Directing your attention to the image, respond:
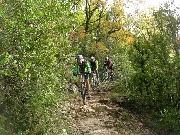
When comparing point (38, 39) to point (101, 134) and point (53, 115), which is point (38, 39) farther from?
point (101, 134)

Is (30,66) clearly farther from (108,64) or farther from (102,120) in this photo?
(108,64)

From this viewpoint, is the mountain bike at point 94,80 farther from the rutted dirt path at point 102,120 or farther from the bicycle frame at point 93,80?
the rutted dirt path at point 102,120

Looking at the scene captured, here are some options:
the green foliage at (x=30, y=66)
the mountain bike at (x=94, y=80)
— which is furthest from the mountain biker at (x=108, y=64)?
the green foliage at (x=30, y=66)

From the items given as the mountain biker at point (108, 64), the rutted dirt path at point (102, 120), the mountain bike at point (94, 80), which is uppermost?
the mountain biker at point (108, 64)

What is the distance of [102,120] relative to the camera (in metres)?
11.1

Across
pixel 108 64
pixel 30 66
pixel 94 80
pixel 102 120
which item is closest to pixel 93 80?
pixel 94 80

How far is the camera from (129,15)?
3822 centimetres

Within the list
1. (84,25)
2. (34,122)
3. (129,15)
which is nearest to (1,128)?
(34,122)

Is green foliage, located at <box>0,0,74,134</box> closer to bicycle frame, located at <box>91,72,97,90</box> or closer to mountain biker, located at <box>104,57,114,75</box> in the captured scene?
bicycle frame, located at <box>91,72,97,90</box>

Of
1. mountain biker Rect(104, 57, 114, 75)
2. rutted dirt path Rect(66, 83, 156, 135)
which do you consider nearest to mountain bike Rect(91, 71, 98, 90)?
mountain biker Rect(104, 57, 114, 75)

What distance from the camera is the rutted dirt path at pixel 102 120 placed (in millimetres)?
10211

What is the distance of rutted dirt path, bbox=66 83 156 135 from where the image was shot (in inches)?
402

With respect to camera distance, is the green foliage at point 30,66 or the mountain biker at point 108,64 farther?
the mountain biker at point 108,64

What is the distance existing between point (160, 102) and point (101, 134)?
287cm
